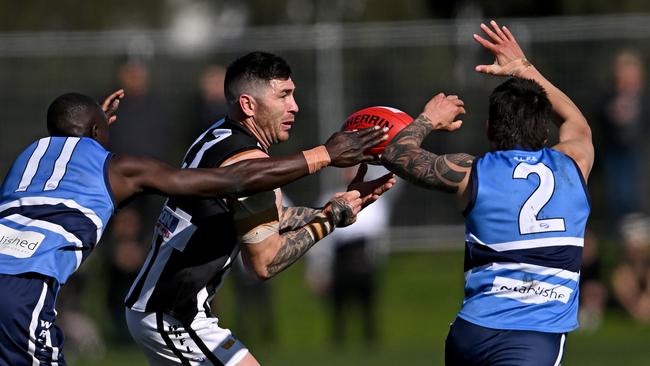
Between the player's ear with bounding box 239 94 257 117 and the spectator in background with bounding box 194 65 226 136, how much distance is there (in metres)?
7.31

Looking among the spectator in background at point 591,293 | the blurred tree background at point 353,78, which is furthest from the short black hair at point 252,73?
the blurred tree background at point 353,78

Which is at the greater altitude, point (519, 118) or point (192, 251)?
point (519, 118)

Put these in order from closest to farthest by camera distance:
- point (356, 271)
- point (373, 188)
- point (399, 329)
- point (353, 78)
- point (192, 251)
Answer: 1. point (192, 251)
2. point (373, 188)
3. point (356, 271)
4. point (399, 329)
5. point (353, 78)

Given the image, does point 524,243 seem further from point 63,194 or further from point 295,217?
point 63,194

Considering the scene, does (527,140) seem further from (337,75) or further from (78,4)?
(78,4)

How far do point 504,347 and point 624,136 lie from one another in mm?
9565

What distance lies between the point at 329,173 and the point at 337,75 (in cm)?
135

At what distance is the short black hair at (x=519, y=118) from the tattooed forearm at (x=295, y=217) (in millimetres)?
1387

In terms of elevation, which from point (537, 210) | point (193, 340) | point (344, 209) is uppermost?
point (537, 210)

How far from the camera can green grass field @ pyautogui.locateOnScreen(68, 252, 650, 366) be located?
12.8m

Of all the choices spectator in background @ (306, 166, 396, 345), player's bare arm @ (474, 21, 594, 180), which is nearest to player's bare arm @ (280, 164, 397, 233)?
player's bare arm @ (474, 21, 594, 180)

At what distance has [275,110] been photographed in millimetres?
7297

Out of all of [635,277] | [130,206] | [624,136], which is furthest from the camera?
[624,136]

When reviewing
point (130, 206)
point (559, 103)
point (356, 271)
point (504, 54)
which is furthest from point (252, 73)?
point (130, 206)
